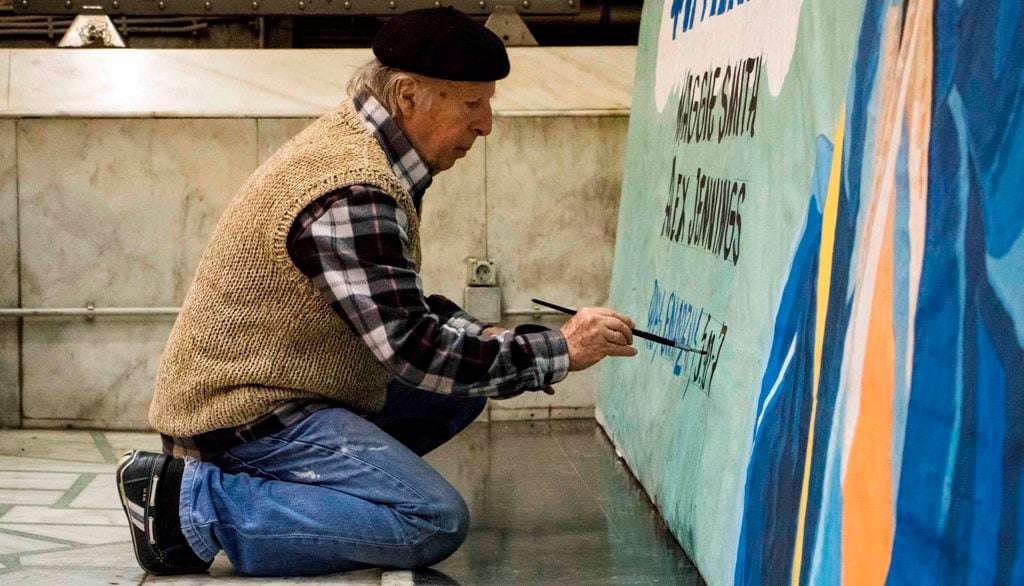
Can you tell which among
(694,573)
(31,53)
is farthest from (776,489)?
(31,53)

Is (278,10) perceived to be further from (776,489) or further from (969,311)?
(969,311)

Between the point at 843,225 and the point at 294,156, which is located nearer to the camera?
the point at 843,225

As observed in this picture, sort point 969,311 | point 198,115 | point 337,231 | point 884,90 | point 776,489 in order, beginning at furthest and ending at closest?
point 198,115
point 337,231
point 776,489
point 884,90
point 969,311

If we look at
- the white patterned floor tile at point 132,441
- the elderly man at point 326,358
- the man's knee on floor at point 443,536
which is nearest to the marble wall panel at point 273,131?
the white patterned floor tile at point 132,441

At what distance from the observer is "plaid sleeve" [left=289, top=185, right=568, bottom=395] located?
275 centimetres

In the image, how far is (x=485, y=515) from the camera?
3641 mm

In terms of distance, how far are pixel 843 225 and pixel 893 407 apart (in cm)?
41

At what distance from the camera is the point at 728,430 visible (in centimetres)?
289

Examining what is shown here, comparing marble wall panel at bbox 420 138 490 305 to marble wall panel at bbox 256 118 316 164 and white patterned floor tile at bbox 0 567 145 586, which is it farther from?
white patterned floor tile at bbox 0 567 145 586

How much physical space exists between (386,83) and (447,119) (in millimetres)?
152

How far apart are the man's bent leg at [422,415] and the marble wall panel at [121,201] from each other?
1.90 metres

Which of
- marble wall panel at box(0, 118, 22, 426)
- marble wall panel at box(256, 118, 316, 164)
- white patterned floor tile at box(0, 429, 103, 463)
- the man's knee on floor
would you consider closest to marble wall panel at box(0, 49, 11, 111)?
marble wall panel at box(0, 118, 22, 426)

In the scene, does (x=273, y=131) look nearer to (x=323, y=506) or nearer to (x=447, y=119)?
(x=447, y=119)

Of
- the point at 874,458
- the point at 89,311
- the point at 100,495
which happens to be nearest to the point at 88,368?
the point at 89,311
